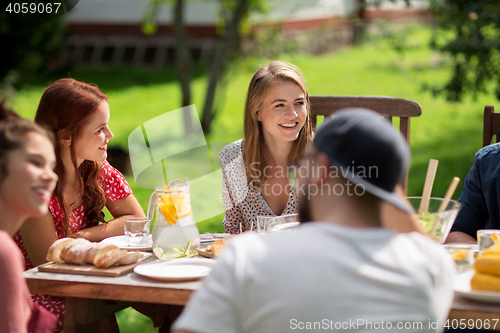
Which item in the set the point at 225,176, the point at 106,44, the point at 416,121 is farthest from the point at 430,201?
the point at 106,44

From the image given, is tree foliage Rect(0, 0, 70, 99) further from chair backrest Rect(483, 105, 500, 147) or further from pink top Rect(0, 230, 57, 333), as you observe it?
pink top Rect(0, 230, 57, 333)

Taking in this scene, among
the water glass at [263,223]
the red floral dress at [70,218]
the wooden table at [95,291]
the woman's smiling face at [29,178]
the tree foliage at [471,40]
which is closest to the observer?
the woman's smiling face at [29,178]

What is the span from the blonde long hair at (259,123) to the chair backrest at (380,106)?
260 millimetres

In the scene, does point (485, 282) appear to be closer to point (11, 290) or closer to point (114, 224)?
point (11, 290)

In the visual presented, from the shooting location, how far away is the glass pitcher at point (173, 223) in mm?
1921

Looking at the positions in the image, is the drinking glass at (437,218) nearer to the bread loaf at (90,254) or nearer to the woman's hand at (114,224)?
the bread loaf at (90,254)

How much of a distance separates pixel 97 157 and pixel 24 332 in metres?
1.16

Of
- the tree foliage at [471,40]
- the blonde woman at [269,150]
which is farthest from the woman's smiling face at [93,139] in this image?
the tree foliage at [471,40]

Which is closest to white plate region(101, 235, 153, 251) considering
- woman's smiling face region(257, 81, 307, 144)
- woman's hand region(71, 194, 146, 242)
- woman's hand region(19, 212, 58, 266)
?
woman's hand region(71, 194, 146, 242)

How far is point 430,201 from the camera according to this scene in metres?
1.89

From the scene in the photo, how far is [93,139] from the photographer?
244 centimetres

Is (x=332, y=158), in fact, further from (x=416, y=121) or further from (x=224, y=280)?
(x=416, y=121)

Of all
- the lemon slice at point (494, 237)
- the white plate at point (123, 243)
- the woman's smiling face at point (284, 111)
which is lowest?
the white plate at point (123, 243)

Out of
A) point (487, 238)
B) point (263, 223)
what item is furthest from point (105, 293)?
point (487, 238)
